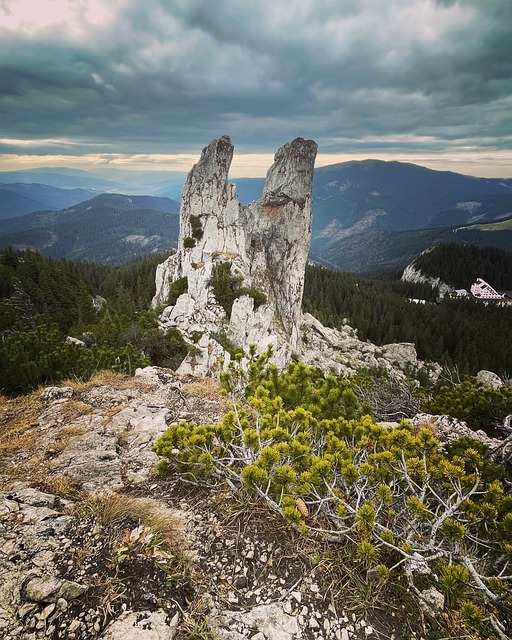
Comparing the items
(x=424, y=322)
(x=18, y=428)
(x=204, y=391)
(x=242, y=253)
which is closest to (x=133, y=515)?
(x=18, y=428)

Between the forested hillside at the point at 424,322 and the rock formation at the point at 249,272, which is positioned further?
the forested hillside at the point at 424,322

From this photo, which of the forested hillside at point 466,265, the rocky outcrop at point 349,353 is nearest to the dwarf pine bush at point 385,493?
the rocky outcrop at point 349,353

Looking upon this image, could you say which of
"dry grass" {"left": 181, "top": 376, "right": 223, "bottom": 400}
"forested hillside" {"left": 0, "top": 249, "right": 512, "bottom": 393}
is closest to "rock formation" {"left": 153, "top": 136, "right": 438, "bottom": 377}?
"forested hillside" {"left": 0, "top": 249, "right": 512, "bottom": 393}

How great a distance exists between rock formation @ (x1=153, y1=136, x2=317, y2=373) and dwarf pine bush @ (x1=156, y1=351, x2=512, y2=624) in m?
20.7

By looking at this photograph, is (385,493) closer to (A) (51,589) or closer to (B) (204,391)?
(A) (51,589)

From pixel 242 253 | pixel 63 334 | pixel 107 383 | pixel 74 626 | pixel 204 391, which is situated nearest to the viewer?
pixel 74 626

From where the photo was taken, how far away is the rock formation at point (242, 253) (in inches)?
1521

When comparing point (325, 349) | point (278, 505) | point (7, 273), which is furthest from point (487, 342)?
point (7, 273)

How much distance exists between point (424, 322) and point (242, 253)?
56.0 m

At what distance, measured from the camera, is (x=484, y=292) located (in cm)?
13138

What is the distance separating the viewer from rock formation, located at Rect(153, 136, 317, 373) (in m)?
38.6

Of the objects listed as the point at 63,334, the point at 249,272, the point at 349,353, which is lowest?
the point at 349,353

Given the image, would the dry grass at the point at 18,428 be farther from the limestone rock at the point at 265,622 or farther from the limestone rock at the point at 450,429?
the limestone rock at the point at 450,429

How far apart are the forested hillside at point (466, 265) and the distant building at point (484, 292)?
17.8 ft
